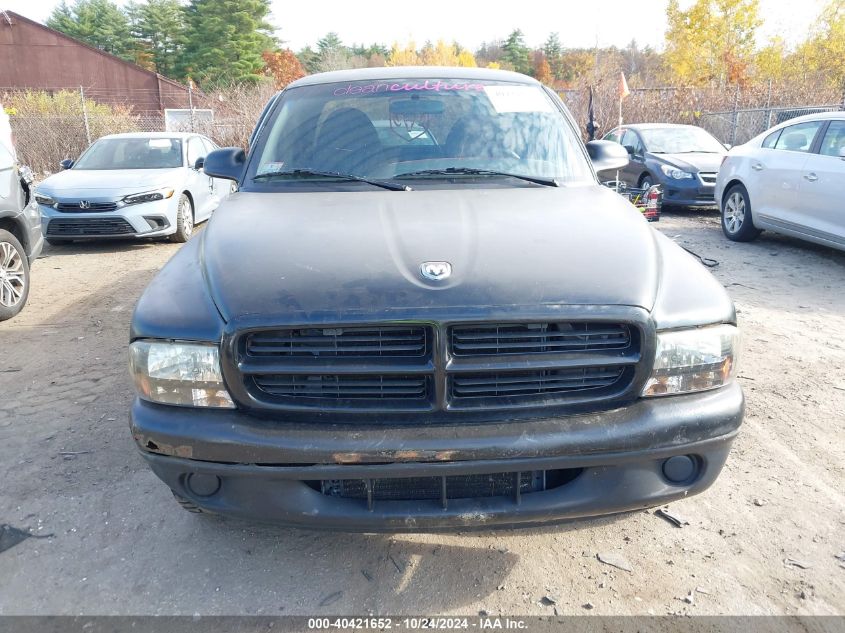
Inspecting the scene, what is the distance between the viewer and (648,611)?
2.29 metres

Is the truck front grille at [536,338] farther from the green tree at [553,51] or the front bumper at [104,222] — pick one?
the green tree at [553,51]

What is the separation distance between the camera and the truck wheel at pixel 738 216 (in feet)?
28.2

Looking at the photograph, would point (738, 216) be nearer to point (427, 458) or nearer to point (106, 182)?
point (427, 458)

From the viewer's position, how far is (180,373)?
6.89 feet

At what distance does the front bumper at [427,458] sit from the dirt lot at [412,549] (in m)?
0.44

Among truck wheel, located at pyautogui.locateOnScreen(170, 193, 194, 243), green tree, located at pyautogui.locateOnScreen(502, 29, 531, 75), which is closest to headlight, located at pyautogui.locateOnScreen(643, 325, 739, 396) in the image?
truck wheel, located at pyautogui.locateOnScreen(170, 193, 194, 243)

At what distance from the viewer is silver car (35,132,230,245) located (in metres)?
8.37

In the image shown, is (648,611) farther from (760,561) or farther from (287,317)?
(287,317)

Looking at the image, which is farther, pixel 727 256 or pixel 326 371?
pixel 727 256

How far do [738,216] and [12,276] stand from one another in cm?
863

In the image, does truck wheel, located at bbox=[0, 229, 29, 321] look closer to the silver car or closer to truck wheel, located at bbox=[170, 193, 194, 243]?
the silver car

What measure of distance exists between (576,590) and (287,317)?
4.83 feet

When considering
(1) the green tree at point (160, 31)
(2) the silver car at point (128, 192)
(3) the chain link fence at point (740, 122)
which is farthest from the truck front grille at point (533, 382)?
(1) the green tree at point (160, 31)

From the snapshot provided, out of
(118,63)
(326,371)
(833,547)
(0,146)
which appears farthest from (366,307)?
(118,63)
